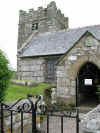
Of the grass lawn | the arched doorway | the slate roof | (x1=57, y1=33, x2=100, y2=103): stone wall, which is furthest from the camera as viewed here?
the slate roof

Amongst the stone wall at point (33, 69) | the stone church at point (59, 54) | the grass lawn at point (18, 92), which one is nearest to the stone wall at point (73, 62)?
the stone church at point (59, 54)

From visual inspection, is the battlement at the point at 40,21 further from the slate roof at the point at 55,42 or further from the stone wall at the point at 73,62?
the stone wall at the point at 73,62

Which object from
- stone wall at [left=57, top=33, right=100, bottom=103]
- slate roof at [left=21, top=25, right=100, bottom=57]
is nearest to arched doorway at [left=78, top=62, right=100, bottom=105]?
stone wall at [left=57, top=33, right=100, bottom=103]

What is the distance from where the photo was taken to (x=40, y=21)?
2820 cm

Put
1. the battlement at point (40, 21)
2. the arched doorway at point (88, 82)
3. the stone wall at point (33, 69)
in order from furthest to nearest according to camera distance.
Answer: the battlement at point (40, 21), the stone wall at point (33, 69), the arched doorway at point (88, 82)

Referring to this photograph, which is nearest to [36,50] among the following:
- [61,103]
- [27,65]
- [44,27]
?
[27,65]

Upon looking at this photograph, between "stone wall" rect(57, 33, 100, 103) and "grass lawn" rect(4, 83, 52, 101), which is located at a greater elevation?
"stone wall" rect(57, 33, 100, 103)

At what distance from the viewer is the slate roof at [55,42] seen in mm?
15648

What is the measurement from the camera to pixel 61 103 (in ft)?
37.7

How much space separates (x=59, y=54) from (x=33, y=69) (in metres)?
3.63

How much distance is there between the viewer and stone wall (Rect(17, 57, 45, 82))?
16.5 m

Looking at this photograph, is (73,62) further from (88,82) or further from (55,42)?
(55,42)

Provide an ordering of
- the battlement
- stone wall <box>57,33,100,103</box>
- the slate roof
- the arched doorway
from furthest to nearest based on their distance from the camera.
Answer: the battlement < the slate roof < the arched doorway < stone wall <box>57,33,100,103</box>

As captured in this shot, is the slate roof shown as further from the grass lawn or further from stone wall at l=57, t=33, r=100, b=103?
the grass lawn
